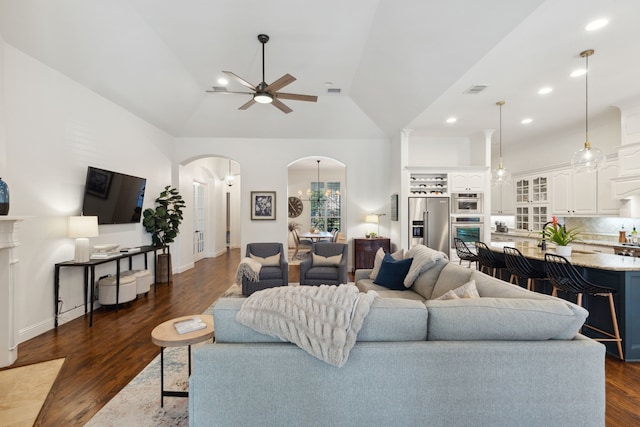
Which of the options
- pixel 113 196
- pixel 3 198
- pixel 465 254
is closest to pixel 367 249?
pixel 465 254

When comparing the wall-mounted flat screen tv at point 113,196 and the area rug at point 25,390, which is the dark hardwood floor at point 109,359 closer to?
the area rug at point 25,390

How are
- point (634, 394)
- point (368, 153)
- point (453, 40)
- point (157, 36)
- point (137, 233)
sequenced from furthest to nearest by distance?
A: 1. point (368, 153)
2. point (137, 233)
3. point (157, 36)
4. point (453, 40)
5. point (634, 394)

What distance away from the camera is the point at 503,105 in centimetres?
468

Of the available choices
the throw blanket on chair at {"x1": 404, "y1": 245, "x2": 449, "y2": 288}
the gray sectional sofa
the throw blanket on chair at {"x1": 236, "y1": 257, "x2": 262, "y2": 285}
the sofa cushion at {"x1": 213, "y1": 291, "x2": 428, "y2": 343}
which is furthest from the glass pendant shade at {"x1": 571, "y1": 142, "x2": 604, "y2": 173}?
the throw blanket on chair at {"x1": 236, "y1": 257, "x2": 262, "y2": 285}

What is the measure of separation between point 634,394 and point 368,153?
5.67m

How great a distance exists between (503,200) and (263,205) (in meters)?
5.99

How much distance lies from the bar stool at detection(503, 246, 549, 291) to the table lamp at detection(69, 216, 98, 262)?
5.30 meters

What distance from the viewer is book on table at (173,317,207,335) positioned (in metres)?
2.16

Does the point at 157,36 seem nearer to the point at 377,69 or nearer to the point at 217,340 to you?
the point at 377,69

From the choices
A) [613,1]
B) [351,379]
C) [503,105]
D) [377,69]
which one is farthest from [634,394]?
[377,69]

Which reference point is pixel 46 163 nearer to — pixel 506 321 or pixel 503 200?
pixel 506 321

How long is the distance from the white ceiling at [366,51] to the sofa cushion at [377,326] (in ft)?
8.98

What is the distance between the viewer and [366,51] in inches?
172

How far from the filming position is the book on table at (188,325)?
2.16 meters
